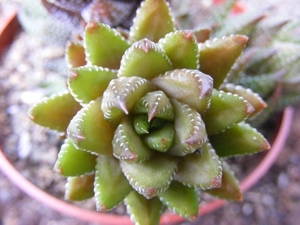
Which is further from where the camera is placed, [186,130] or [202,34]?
[202,34]

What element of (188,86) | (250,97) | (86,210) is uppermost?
(188,86)

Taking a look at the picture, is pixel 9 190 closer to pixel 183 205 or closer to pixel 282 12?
pixel 183 205

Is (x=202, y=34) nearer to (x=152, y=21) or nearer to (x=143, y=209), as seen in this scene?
(x=152, y=21)

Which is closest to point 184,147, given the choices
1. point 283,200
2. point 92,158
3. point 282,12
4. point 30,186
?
point 92,158

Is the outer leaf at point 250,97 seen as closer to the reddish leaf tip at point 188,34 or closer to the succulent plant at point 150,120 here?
the succulent plant at point 150,120

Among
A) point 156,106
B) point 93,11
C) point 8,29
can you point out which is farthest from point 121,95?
point 8,29

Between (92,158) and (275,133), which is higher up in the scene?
(92,158)

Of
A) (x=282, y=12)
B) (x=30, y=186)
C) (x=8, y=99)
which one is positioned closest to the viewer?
(x=30, y=186)
